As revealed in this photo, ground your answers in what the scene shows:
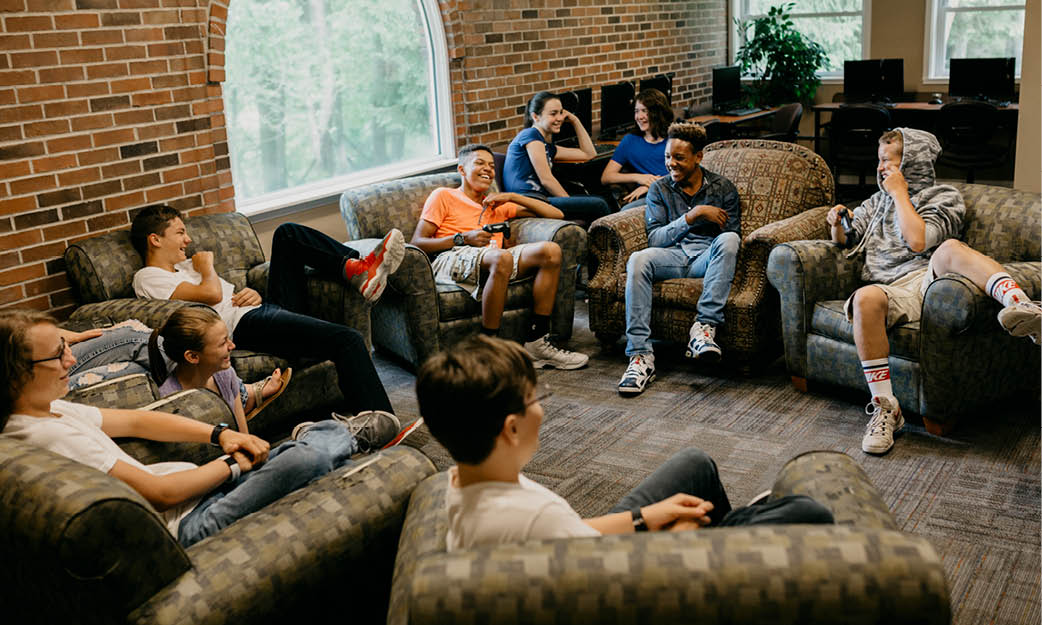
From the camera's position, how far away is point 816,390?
12.4ft

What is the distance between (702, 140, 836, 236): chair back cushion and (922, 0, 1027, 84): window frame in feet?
15.6

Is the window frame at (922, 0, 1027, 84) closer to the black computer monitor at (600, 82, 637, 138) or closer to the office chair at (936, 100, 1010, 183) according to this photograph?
the office chair at (936, 100, 1010, 183)

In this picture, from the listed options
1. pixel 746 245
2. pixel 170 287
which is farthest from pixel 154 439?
pixel 746 245

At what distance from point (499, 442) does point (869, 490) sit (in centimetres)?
83

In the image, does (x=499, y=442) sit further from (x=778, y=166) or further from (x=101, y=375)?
(x=778, y=166)

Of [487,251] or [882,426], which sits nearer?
[882,426]

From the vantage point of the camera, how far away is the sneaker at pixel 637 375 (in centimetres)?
386

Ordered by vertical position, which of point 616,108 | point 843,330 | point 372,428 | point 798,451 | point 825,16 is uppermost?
point 825,16

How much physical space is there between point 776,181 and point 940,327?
1342 mm

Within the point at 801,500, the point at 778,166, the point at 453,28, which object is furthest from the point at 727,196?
the point at 801,500

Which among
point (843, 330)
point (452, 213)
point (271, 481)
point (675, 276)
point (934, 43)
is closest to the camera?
point (271, 481)

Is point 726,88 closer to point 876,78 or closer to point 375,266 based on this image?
point 876,78

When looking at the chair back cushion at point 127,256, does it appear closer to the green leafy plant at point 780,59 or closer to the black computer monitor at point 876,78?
the green leafy plant at point 780,59

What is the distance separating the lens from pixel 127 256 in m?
3.65
